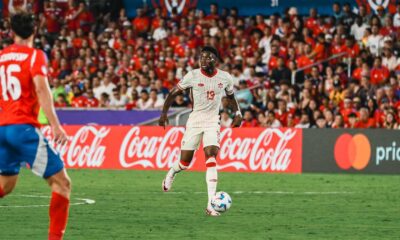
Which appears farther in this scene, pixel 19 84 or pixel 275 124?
pixel 275 124

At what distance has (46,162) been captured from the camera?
30.1 feet

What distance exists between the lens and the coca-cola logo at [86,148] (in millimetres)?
24203

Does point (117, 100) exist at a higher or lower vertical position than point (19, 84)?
lower

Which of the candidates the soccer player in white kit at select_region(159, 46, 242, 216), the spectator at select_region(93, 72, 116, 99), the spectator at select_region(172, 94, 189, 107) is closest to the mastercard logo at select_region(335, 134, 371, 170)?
the spectator at select_region(172, 94, 189, 107)

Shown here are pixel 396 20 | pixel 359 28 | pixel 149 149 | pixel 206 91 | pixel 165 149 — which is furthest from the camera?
pixel 359 28

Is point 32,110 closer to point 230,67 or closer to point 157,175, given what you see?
point 157,175

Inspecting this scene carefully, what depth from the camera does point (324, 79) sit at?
25.8 m

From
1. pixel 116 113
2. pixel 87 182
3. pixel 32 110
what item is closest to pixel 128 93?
pixel 116 113

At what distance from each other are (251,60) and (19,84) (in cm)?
1838

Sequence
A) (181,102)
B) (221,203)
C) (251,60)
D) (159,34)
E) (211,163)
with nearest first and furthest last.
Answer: (221,203) < (211,163) < (181,102) < (251,60) < (159,34)

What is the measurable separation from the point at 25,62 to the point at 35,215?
4588 millimetres

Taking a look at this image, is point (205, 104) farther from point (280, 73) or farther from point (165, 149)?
point (280, 73)

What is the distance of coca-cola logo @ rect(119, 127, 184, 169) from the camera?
23547mm

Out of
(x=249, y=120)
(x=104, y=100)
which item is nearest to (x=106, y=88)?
(x=104, y=100)
